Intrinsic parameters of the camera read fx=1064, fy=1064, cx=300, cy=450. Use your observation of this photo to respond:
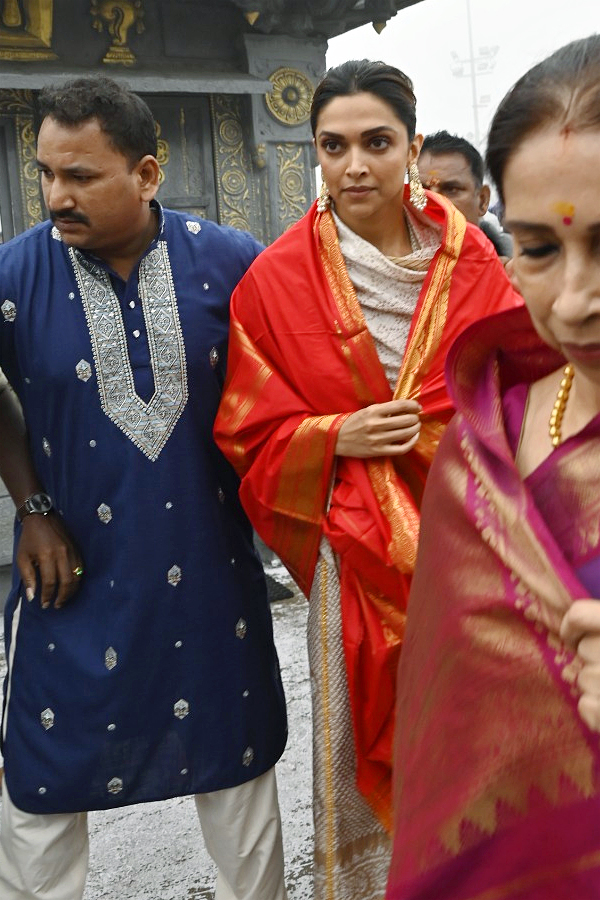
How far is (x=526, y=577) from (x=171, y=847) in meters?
2.20

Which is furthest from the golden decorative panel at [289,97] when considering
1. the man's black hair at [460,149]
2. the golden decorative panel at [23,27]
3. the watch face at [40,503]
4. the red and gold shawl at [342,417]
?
the watch face at [40,503]

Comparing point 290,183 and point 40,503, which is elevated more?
point 290,183

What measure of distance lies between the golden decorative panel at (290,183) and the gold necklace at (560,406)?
5.29 meters

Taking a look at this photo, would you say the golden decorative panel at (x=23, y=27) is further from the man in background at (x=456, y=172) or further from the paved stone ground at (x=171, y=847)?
the paved stone ground at (x=171, y=847)

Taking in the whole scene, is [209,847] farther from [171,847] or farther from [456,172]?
[456,172]

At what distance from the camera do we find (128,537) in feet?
7.19

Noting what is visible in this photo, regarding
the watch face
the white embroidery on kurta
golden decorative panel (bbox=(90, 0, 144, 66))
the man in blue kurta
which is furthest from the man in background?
golden decorative panel (bbox=(90, 0, 144, 66))

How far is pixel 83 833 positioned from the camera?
232 centimetres

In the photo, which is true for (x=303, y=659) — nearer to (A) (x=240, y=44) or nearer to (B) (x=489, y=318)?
(B) (x=489, y=318)

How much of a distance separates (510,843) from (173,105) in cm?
575

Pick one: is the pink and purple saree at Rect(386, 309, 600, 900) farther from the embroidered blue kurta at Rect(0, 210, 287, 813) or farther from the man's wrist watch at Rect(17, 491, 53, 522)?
the man's wrist watch at Rect(17, 491, 53, 522)

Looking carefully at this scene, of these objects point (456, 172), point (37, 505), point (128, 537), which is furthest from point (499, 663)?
point (456, 172)

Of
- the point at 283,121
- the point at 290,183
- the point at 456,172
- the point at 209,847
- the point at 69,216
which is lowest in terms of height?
the point at 209,847

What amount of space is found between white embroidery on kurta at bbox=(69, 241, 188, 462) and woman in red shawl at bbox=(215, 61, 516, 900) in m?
0.12
